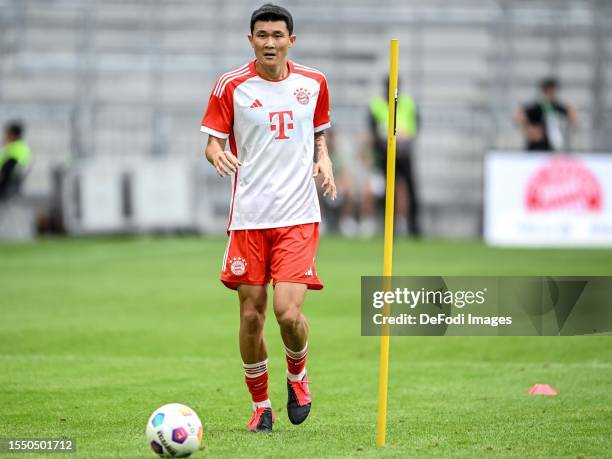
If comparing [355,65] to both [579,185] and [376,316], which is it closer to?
[579,185]

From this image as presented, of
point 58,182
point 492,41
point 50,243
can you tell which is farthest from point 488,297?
point 492,41

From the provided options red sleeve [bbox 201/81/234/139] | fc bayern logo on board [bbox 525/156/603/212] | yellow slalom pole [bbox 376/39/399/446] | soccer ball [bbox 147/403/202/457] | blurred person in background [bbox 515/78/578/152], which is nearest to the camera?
soccer ball [bbox 147/403/202/457]

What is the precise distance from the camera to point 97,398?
28.1ft

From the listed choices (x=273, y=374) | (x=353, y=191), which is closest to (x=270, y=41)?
(x=273, y=374)

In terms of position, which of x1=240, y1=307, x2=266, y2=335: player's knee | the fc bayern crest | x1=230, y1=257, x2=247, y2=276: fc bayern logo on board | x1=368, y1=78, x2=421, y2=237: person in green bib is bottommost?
x1=368, y1=78, x2=421, y2=237: person in green bib

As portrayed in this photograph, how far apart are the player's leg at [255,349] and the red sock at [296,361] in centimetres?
15

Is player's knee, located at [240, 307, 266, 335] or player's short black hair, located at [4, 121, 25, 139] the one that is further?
player's short black hair, located at [4, 121, 25, 139]

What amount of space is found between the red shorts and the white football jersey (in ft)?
0.20

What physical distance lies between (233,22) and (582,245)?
1009 centimetres

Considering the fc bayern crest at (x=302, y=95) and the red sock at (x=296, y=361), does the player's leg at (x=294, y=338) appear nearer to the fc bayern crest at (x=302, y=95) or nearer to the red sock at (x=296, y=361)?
the red sock at (x=296, y=361)

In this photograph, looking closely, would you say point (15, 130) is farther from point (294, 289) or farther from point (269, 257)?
point (294, 289)

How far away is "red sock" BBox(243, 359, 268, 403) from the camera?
7480 millimetres

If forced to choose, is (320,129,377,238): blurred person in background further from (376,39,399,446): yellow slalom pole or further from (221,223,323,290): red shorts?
(376,39,399,446): yellow slalom pole

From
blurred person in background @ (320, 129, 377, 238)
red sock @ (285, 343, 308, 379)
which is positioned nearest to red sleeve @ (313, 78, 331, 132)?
red sock @ (285, 343, 308, 379)
